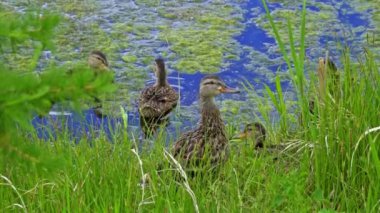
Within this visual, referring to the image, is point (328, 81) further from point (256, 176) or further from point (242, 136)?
point (242, 136)

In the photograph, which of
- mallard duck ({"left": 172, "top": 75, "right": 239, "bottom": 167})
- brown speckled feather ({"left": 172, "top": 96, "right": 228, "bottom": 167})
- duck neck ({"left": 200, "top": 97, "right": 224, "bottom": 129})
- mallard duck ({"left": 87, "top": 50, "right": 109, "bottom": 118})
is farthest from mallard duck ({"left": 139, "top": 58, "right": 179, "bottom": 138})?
brown speckled feather ({"left": 172, "top": 96, "right": 228, "bottom": 167})

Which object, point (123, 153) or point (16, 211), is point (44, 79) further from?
point (123, 153)

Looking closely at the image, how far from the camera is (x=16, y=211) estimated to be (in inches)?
140

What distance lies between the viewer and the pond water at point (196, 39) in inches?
277

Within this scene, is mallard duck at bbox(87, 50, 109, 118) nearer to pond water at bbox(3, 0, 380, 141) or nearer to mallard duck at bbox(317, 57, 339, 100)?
pond water at bbox(3, 0, 380, 141)

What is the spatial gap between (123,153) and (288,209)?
3.76ft

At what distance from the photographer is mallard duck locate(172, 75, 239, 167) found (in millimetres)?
4715

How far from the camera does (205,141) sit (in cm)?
491

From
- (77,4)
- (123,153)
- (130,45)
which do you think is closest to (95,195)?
(123,153)

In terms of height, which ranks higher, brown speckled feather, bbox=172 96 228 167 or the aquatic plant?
the aquatic plant

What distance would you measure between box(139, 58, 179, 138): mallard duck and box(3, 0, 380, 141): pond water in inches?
3.7

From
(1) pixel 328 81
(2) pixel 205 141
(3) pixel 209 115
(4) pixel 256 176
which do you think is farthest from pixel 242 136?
(4) pixel 256 176

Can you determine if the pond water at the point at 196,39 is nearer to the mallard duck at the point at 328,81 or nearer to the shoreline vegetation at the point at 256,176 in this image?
the mallard duck at the point at 328,81

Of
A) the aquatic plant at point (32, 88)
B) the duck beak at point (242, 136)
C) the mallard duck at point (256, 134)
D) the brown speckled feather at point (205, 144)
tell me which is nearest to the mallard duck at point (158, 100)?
the duck beak at point (242, 136)
